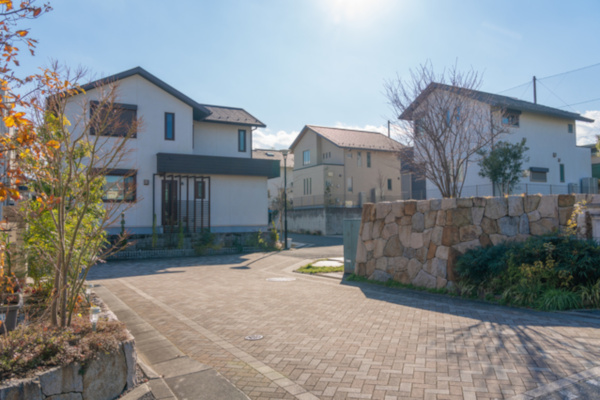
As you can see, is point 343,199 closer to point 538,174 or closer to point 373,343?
point 538,174

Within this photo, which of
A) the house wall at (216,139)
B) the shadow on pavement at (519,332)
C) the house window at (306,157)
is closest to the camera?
the shadow on pavement at (519,332)

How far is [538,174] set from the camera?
27.9m

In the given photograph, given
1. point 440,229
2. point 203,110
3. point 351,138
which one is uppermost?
point 351,138

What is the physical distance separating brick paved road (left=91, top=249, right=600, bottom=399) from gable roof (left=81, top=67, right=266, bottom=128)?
46.3 ft

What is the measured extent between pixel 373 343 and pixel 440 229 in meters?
5.08

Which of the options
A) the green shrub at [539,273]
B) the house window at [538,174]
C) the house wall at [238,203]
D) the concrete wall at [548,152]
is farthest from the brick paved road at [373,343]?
the house window at [538,174]

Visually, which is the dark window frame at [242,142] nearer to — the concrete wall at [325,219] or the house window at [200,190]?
the house window at [200,190]

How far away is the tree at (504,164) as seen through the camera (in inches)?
897

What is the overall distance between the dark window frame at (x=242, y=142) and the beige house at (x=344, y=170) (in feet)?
38.5

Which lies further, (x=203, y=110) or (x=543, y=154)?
(x=543, y=154)

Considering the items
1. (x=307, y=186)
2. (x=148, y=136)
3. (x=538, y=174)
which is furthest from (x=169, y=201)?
(x=538, y=174)

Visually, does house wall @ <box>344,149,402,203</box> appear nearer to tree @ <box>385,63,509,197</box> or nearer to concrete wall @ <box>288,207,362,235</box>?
concrete wall @ <box>288,207,362,235</box>

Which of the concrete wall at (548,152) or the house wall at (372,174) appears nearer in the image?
the concrete wall at (548,152)

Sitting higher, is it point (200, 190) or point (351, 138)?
point (351, 138)
